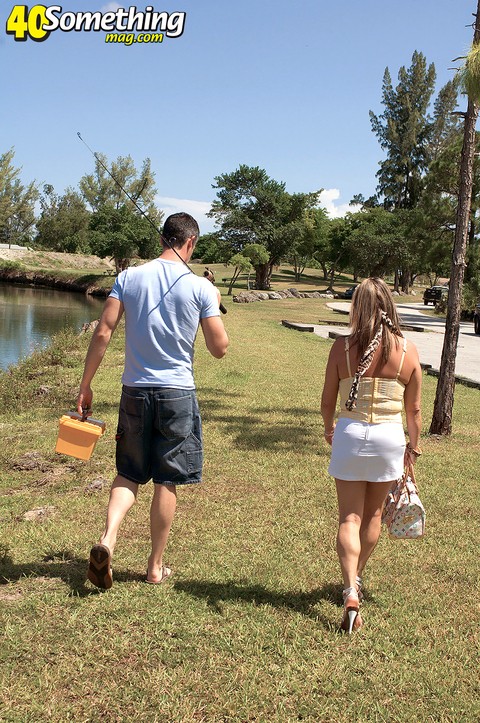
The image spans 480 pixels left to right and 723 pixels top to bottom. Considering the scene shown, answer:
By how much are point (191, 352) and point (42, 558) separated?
5.24 feet

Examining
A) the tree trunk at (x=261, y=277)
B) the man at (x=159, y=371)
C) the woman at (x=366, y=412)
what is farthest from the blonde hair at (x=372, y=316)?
the tree trunk at (x=261, y=277)

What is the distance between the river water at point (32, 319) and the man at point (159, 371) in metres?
13.0

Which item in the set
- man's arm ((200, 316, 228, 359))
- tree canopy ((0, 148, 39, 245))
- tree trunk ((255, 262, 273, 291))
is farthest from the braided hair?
tree canopy ((0, 148, 39, 245))

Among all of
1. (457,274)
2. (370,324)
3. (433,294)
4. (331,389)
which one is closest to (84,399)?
(331,389)

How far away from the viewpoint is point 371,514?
357cm

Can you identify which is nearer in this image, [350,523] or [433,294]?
[350,523]

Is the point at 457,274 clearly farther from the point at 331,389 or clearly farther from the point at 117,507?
the point at 117,507

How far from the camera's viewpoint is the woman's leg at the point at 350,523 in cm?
345

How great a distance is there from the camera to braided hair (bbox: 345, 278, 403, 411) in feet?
11.2

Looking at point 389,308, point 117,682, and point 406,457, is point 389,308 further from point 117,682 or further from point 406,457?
point 117,682

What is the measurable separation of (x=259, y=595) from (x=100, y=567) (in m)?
0.89

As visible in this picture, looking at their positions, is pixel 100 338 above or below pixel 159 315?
below

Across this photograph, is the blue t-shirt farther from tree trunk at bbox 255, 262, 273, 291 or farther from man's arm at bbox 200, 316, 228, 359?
tree trunk at bbox 255, 262, 273, 291

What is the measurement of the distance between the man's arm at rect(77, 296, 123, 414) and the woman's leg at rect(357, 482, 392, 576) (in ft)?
5.02
